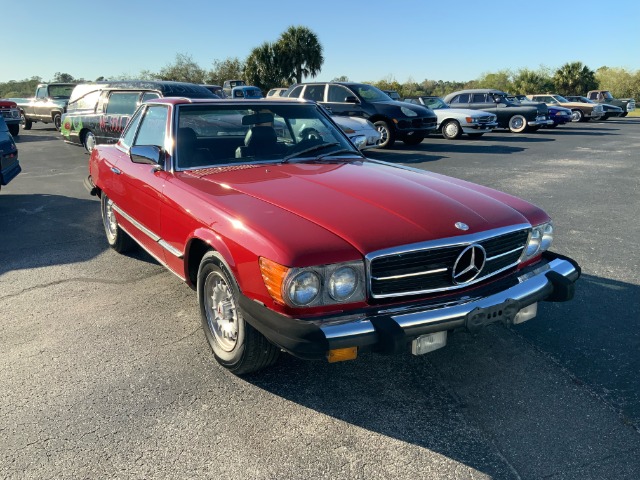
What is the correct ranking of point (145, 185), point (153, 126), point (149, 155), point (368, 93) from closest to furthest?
point (149, 155), point (145, 185), point (153, 126), point (368, 93)

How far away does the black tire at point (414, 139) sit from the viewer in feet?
47.6

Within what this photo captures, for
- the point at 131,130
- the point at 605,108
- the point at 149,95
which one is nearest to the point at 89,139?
the point at 149,95

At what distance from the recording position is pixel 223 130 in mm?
4113

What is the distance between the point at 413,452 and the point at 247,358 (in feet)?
3.29

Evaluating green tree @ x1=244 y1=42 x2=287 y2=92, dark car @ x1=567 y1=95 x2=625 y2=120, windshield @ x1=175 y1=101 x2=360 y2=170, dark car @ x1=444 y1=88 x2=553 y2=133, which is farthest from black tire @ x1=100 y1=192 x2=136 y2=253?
green tree @ x1=244 y1=42 x2=287 y2=92

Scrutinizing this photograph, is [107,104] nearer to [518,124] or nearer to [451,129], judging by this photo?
[451,129]

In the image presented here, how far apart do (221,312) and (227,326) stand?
92mm

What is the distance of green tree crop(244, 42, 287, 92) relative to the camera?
49219 millimetres

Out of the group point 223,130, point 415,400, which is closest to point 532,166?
point 223,130

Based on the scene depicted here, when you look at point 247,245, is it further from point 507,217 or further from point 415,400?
point 507,217

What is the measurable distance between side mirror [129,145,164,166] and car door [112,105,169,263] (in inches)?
3.0

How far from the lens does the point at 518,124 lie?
2075 cm

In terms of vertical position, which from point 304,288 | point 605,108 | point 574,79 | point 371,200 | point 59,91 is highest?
point 574,79

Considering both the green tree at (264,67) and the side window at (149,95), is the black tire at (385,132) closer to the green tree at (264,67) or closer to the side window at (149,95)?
the side window at (149,95)
